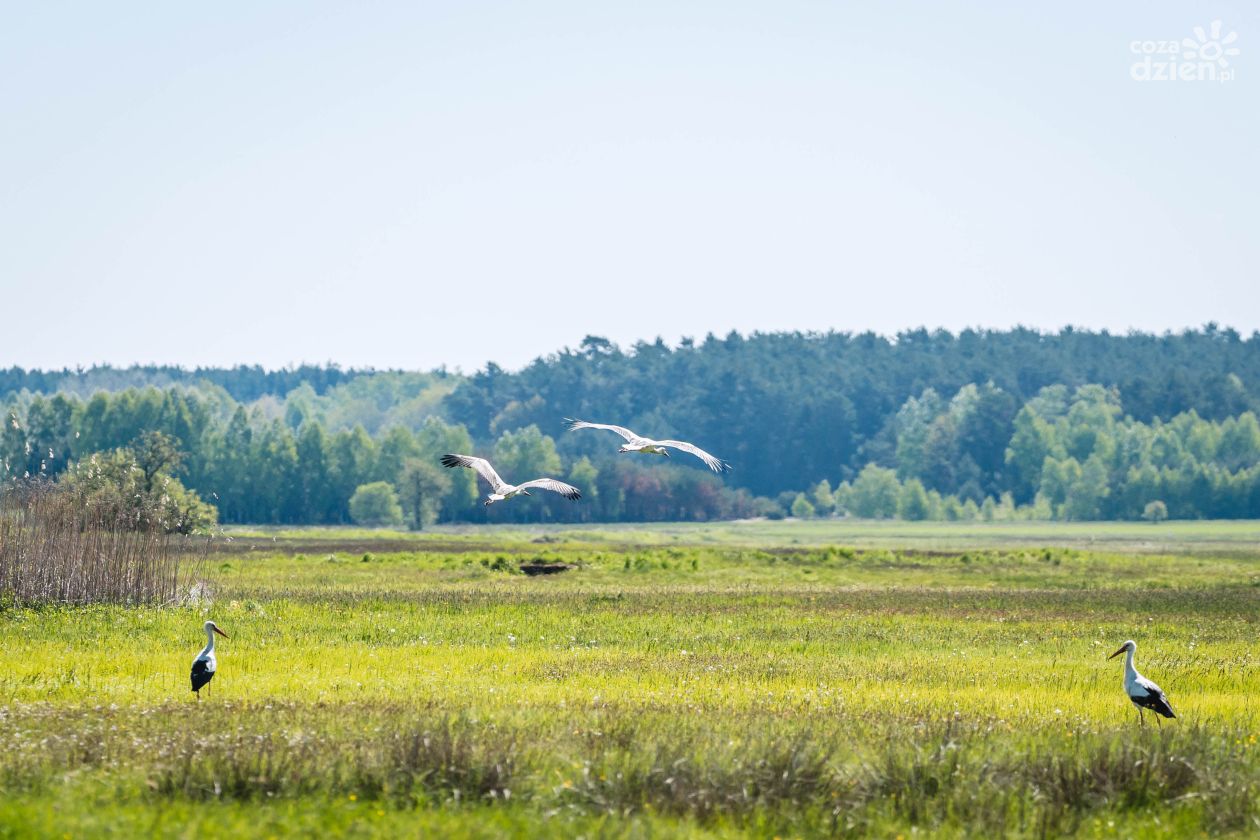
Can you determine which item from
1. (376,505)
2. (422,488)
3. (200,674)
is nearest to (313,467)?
(376,505)

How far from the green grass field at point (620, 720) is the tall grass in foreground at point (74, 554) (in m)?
0.94

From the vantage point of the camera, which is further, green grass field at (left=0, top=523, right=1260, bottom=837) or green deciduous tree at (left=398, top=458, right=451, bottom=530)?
green deciduous tree at (left=398, top=458, right=451, bottom=530)

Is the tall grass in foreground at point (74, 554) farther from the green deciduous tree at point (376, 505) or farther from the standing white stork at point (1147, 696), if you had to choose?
the green deciduous tree at point (376, 505)

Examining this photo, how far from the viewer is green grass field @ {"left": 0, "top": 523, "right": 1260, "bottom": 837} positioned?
49.2 feet

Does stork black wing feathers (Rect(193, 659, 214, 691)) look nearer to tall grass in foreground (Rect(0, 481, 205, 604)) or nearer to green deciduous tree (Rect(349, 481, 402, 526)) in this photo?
tall grass in foreground (Rect(0, 481, 205, 604))

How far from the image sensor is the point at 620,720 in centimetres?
1795

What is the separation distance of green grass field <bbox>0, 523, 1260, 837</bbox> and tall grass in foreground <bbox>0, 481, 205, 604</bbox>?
3.08 ft

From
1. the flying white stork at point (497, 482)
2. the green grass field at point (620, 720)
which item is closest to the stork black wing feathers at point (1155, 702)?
the green grass field at point (620, 720)

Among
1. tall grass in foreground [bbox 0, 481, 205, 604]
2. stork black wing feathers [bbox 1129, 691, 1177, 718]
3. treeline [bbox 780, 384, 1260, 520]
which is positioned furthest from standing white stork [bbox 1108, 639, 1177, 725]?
treeline [bbox 780, 384, 1260, 520]

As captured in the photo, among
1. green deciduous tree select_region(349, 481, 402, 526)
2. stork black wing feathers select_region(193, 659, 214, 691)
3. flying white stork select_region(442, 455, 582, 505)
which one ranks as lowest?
green deciduous tree select_region(349, 481, 402, 526)

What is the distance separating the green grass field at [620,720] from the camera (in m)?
15.0

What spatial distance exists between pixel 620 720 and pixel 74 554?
19.7 m

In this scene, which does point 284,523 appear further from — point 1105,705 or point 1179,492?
point 1105,705

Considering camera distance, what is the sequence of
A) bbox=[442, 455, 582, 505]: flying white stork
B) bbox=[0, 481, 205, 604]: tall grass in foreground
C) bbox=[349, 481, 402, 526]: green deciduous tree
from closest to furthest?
bbox=[442, 455, 582, 505]: flying white stork → bbox=[0, 481, 205, 604]: tall grass in foreground → bbox=[349, 481, 402, 526]: green deciduous tree
